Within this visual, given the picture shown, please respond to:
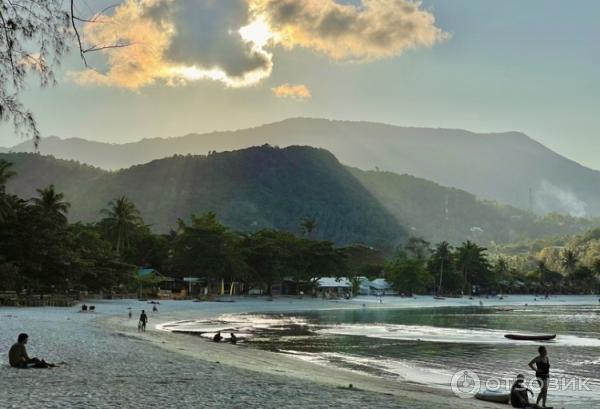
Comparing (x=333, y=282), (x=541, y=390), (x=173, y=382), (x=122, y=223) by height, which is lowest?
(x=541, y=390)

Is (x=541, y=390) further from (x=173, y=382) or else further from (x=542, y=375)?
(x=173, y=382)

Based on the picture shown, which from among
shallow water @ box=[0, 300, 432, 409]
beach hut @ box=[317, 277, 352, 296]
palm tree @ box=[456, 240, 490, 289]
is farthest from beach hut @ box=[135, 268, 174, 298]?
palm tree @ box=[456, 240, 490, 289]

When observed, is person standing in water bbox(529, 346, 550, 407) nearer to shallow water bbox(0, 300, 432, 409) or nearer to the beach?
the beach

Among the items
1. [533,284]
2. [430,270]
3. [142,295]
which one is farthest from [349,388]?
[533,284]

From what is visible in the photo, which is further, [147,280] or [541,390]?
[147,280]

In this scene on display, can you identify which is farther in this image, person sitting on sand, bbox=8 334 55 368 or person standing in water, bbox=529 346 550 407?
person standing in water, bbox=529 346 550 407

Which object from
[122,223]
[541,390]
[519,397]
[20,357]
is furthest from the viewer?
[122,223]

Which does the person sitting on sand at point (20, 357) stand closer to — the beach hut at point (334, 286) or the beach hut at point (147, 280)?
the beach hut at point (147, 280)

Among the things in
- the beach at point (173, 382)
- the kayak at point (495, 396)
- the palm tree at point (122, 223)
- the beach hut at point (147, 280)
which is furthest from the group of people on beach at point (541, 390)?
the palm tree at point (122, 223)

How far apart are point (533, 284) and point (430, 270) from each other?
51.7 metres

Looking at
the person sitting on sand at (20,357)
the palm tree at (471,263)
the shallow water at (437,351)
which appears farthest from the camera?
the palm tree at (471,263)

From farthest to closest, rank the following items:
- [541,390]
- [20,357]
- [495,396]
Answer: [495,396] → [541,390] → [20,357]

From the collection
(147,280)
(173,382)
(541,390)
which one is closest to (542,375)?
(541,390)

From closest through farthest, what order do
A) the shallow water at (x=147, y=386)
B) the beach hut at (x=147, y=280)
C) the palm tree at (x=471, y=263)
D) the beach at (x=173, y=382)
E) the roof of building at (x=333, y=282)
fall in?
1. the shallow water at (x=147, y=386)
2. the beach at (x=173, y=382)
3. the beach hut at (x=147, y=280)
4. the roof of building at (x=333, y=282)
5. the palm tree at (x=471, y=263)
